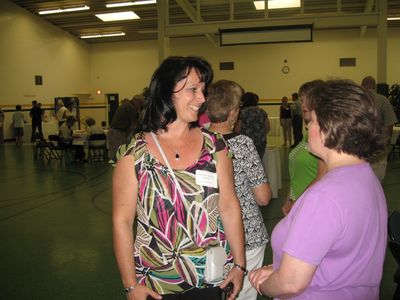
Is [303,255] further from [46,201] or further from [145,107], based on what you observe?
[46,201]

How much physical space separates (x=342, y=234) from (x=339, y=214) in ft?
0.21

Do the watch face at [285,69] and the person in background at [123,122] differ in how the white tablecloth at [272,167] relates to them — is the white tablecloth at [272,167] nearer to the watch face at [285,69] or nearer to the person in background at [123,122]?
the person in background at [123,122]

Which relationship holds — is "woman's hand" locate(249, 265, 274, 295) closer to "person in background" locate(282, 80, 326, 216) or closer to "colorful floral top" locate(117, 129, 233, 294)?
"colorful floral top" locate(117, 129, 233, 294)

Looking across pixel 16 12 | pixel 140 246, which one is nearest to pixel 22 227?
pixel 140 246

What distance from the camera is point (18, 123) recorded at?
15336 mm

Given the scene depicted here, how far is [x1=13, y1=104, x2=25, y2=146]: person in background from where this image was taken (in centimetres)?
1528

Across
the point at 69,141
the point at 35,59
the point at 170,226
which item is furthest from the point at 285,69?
the point at 170,226

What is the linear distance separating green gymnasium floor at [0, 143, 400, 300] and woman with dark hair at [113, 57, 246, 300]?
172 cm

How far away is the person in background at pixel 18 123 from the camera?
50.1 ft

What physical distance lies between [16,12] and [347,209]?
57.0ft

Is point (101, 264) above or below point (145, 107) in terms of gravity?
below

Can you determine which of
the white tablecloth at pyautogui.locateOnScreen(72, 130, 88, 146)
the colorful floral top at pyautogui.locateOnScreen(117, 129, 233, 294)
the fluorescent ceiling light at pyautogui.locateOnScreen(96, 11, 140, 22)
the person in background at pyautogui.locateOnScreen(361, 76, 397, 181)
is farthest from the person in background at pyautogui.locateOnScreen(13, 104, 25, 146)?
the colorful floral top at pyautogui.locateOnScreen(117, 129, 233, 294)

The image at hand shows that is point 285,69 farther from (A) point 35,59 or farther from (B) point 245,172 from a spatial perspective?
(B) point 245,172

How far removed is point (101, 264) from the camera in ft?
12.1
